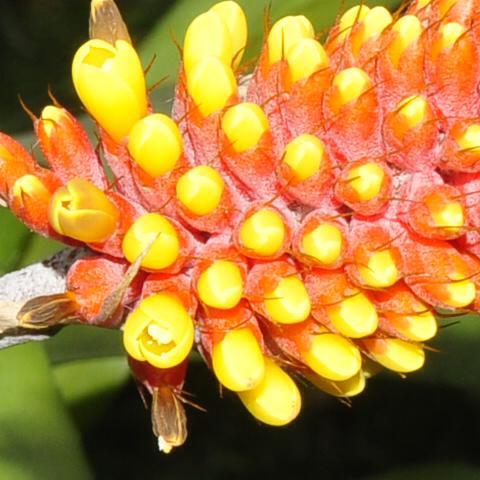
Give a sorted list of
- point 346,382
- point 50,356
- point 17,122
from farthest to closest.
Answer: point 17,122 < point 50,356 < point 346,382

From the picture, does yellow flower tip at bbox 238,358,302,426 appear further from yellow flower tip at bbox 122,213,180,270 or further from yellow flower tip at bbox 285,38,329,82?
yellow flower tip at bbox 285,38,329,82

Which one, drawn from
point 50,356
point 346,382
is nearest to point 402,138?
point 346,382

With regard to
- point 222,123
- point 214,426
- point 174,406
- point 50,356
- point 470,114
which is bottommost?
point 214,426

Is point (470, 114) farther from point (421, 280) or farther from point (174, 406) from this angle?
point (174, 406)

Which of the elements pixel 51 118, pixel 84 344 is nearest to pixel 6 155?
pixel 51 118

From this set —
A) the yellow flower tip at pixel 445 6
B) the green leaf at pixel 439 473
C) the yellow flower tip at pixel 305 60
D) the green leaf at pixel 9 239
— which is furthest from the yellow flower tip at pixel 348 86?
the green leaf at pixel 439 473

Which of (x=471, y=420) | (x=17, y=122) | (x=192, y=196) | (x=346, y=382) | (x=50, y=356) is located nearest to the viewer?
(x=192, y=196)
